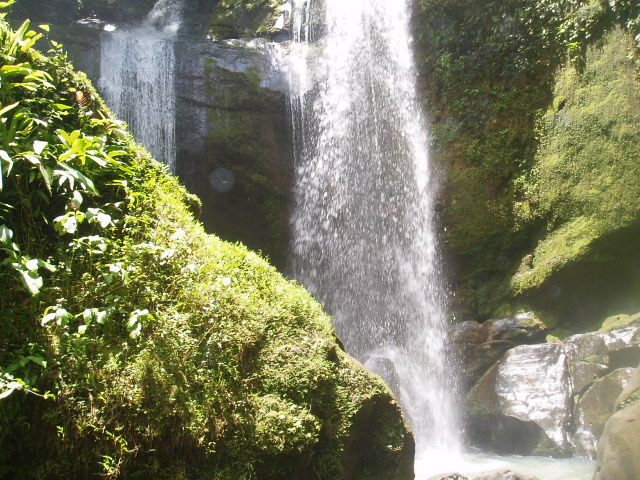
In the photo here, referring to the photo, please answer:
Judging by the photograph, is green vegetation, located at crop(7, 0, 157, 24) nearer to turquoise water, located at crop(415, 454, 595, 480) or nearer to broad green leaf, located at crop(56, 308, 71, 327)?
broad green leaf, located at crop(56, 308, 71, 327)

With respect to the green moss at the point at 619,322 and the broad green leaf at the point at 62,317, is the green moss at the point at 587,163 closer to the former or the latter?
the green moss at the point at 619,322

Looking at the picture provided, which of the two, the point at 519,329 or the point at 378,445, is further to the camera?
the point at 519,329

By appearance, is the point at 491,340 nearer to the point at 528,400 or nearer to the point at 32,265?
the point at 528,400

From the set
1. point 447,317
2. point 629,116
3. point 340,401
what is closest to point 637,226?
point 629,116

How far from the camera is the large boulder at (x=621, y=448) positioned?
4434 millimetres

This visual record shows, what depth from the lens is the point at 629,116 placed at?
7.89 metres

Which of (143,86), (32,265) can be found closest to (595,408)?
(32,265)

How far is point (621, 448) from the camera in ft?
15.1

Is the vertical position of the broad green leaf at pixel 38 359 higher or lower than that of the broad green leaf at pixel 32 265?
lower

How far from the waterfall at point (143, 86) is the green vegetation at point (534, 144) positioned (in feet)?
18.5

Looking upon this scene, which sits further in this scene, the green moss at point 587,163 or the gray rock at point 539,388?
the green moss at point 587,163

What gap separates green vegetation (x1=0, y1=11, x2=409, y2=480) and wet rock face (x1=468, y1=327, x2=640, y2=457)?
444cm

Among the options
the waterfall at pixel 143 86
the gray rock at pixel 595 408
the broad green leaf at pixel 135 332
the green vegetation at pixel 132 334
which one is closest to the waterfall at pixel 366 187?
the gray rock at pixel 595 408

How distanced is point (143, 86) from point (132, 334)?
949cm
